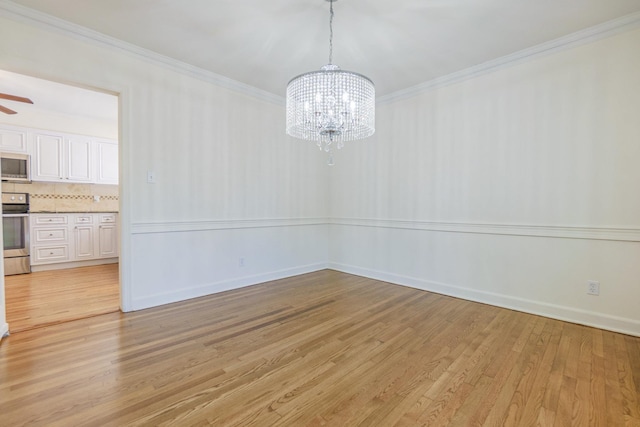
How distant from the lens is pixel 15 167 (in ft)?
14.4

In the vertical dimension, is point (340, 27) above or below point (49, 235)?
above

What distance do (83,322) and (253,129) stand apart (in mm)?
2720

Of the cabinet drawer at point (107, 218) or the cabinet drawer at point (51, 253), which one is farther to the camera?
the cabinet drawer at point (107, 218)

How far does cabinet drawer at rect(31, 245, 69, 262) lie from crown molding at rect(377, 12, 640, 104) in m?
5.72

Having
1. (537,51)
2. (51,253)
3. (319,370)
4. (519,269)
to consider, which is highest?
(537,51)

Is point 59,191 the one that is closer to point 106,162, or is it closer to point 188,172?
point 106,162

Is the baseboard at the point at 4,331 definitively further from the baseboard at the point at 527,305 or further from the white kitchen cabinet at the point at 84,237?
the baseboard at the point at 527,305

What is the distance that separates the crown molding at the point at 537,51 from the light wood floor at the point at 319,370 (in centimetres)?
254

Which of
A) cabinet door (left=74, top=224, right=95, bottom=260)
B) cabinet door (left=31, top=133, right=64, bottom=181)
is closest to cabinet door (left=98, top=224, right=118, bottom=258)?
cabinet door (left=74, top=224, right=95, bottom=260)

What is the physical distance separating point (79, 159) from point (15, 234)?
4.74 feet

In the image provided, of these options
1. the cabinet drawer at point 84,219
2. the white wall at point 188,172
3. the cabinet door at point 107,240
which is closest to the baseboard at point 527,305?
the white wall at point 188,172

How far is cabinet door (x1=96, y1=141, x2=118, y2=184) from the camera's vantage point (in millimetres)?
5109

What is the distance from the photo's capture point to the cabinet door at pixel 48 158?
14.8ft

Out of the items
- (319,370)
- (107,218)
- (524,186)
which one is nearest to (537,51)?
(524,186)
